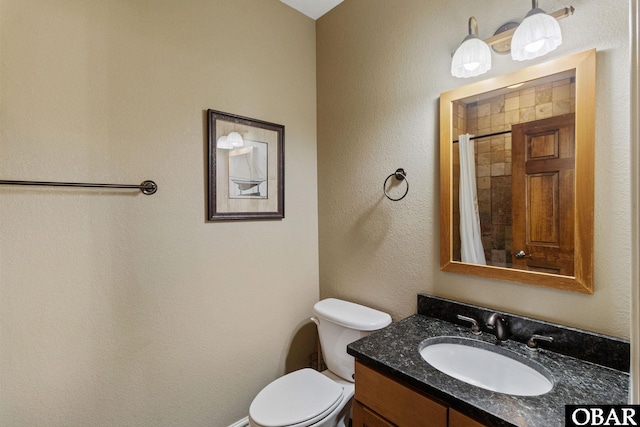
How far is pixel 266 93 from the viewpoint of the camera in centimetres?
175

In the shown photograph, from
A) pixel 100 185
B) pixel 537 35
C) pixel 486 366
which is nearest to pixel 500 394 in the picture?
pixel 486 366

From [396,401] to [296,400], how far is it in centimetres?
58

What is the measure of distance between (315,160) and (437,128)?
0.86 m

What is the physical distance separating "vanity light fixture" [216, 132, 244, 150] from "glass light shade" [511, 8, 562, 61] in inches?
51.0

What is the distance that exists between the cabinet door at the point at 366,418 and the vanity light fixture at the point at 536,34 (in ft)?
4.62

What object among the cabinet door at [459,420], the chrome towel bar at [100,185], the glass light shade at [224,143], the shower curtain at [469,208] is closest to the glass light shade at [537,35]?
the shower curtain at [469,208]

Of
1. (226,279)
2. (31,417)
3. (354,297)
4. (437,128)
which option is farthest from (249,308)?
(437,128)

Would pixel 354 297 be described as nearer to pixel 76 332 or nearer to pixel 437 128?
pixel 437 128

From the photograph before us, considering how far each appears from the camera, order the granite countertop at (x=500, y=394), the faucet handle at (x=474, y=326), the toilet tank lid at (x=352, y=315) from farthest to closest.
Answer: the toilet tank lid at (x=352, y=315) → the faucet handle at (x=474, y=326) → the granite countertop at (x=500, y=394)

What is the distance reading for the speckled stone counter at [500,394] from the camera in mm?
762

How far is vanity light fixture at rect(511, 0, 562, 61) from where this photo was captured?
1.01 m

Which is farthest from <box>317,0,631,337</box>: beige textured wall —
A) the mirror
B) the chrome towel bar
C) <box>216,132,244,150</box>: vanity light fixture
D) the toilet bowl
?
the chrome towel bar

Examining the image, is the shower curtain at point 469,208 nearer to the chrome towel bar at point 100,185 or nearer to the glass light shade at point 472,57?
the glass light shade at point 472,57

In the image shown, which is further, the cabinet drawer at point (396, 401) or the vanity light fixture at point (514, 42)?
the vanity light fixture at point (514, 42)
